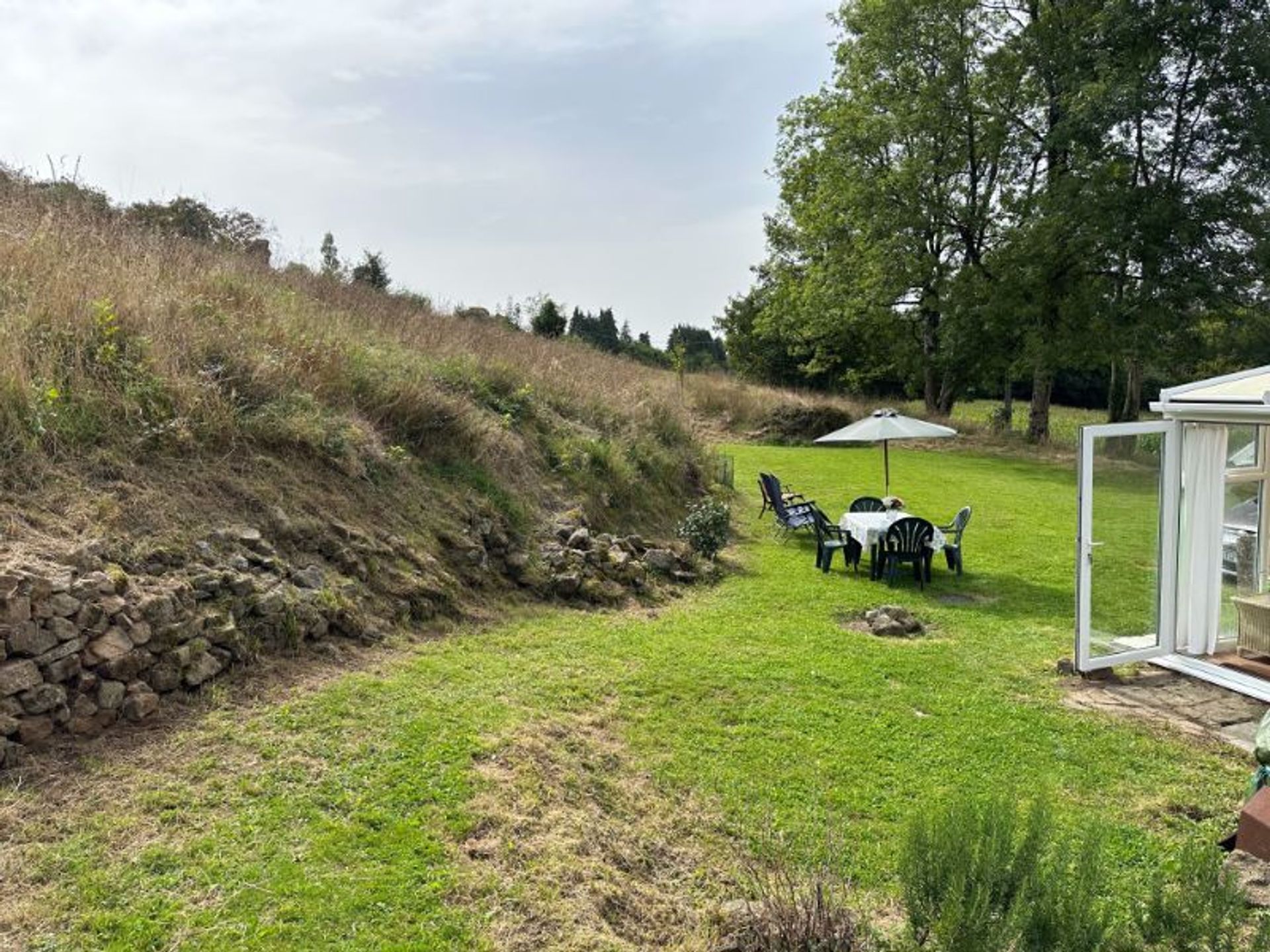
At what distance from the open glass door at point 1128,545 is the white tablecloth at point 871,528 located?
291cm

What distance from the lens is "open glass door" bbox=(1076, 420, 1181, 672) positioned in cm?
604

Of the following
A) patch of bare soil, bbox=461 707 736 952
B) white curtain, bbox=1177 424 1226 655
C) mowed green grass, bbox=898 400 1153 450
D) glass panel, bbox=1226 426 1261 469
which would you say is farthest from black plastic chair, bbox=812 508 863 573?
mowed green grass, bbox=898 400 1153 450

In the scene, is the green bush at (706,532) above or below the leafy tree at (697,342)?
below

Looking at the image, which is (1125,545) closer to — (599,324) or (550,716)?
(550,716)

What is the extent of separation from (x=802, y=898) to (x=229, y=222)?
1134cm

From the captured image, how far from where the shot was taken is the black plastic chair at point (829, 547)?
31.9ft

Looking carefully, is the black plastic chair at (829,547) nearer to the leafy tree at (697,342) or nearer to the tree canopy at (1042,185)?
the tree canopy at (1042,185)

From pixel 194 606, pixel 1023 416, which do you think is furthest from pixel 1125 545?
pixel 1023 416

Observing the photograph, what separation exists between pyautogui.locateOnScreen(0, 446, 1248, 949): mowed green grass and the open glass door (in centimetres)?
56

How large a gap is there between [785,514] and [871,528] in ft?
6.21

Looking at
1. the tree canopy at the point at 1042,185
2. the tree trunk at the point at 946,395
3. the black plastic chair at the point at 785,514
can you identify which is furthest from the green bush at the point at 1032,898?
the tree trunk at the point at 946,395

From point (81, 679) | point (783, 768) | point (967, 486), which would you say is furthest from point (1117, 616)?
point (967, 486)

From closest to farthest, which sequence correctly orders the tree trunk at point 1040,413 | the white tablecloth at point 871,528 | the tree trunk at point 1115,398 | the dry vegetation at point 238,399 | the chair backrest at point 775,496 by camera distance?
1. the dry vegetation at point 238,399
2. the white tablecloth at point 871,528
3. the chair backrest at point 775,496
4. the tree trunk at point 1040,413
5. the tree trunk at point 1115,398

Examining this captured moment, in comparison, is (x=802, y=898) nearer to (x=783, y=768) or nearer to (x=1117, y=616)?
(x=783, y=768)
